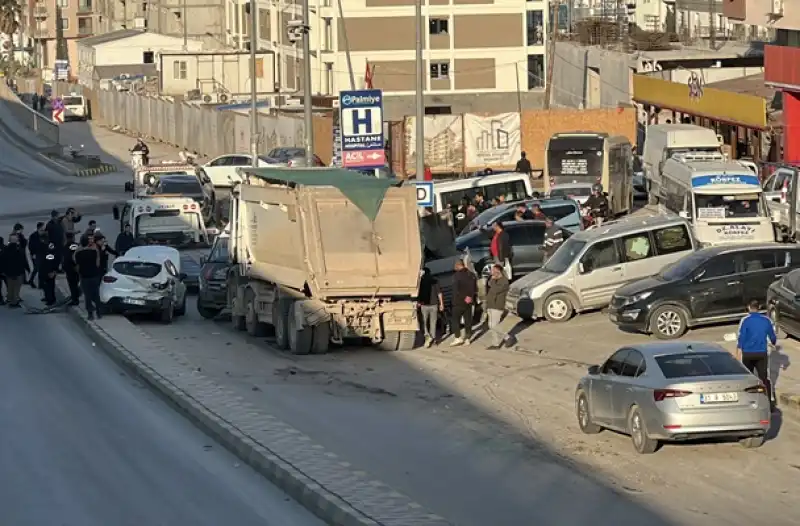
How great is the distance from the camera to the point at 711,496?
53.3 feet

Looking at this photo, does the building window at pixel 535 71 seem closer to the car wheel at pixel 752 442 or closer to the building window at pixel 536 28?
the building window at pixel 536 28

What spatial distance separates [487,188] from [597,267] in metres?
13.8

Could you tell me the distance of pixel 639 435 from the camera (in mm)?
18625

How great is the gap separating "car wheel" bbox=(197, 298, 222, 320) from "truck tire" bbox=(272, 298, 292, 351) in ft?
19.1

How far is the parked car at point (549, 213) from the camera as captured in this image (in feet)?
126

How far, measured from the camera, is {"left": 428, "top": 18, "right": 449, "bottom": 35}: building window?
9181 cm

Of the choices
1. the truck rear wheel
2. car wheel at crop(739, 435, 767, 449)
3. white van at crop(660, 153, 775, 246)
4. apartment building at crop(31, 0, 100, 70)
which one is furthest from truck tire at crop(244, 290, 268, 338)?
apartment building at crop(31, 0, 100, 70)

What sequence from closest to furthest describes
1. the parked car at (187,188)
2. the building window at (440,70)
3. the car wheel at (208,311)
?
the car wheel at (208,311), the parked car at (187,188), the building window at (440,70)

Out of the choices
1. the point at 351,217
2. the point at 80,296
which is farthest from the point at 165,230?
the point at 351,217

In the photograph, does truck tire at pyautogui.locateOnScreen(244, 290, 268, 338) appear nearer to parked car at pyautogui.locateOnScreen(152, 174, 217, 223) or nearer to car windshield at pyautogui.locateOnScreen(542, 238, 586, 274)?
car windshield at pyautogui.locateOnScreen(542, 238, 586, 274)

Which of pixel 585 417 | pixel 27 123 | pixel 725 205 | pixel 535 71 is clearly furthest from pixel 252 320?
pixel 27 123

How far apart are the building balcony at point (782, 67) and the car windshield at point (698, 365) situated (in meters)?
31.9

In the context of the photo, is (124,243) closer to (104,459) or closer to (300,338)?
(300,338)

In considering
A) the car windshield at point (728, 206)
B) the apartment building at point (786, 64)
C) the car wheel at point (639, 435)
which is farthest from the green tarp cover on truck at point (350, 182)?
the apartment building at point (786, 64)
